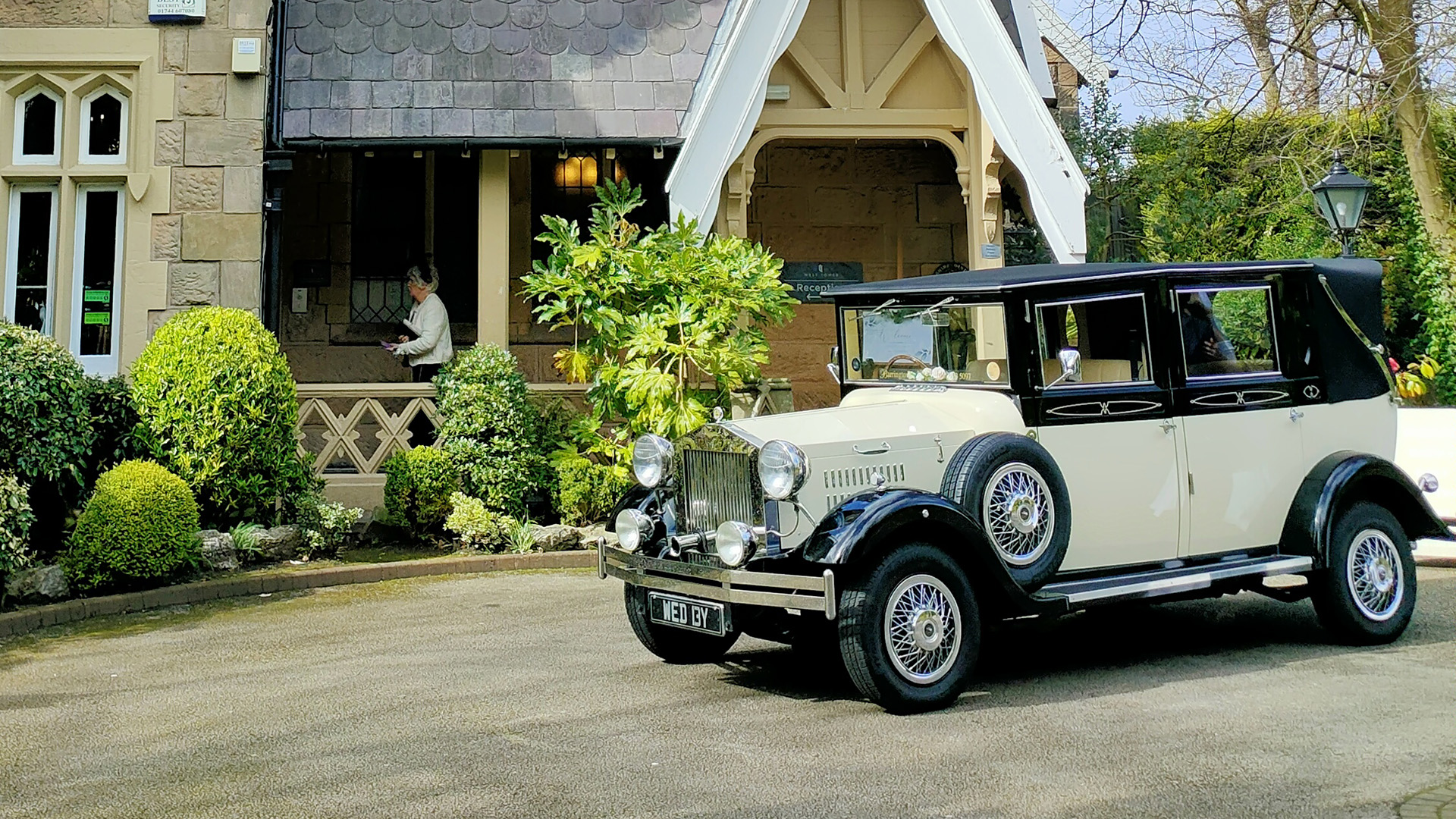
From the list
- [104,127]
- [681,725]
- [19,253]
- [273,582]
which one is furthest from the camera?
[104,127]

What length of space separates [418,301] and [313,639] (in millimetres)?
5783

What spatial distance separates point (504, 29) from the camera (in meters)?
12.8

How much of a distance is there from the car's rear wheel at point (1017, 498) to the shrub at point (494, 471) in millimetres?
5562

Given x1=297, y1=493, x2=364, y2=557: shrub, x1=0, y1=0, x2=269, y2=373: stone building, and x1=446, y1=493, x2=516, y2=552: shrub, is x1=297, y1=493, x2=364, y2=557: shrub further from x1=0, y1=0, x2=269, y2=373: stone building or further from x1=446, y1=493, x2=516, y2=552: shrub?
x1=0, y1=0, x2=269, y2=373: stone building

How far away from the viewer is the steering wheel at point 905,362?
7.06 meters

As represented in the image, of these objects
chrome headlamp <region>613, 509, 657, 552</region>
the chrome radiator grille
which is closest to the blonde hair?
chrome headlamp <region>613, 509, 657, 552</region>

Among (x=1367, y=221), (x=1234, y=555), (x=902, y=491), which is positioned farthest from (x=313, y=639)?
(x=1367, y=221)

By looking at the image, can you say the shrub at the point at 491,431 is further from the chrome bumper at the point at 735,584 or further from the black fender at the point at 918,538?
the black fender at the point at 918,538

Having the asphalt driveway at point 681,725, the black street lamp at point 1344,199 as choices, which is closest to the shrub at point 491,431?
the asphalt driveway at point 681,725

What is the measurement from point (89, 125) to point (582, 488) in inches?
217

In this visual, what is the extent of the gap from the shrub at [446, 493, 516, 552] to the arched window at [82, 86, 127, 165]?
443 cm

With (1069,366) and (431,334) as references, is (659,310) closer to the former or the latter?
(431,334)

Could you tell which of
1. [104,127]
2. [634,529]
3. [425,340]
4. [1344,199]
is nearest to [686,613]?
[634,529]

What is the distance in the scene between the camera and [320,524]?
1009cm
